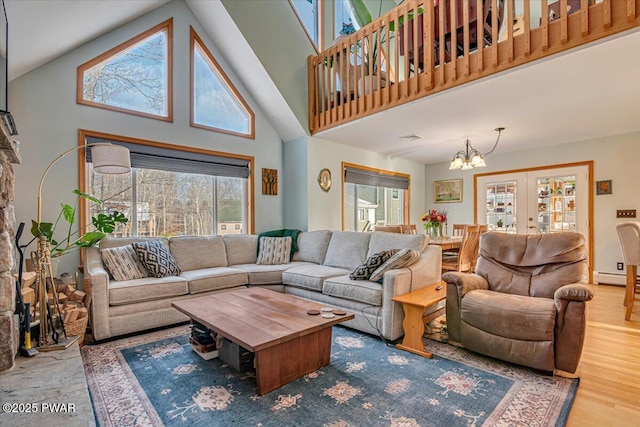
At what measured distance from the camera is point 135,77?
150 inches

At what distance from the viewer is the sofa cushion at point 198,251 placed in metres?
3.71

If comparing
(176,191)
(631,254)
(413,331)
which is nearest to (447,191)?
(631,254)

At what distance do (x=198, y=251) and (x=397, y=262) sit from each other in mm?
2387

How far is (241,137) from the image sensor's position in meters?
4.64

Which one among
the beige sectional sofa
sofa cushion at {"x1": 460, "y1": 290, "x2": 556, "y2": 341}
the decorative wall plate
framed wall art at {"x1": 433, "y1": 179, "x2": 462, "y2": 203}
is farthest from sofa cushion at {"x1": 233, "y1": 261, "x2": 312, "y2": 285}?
framed wall art at {"x1": 433, "y1": 179, "x2": 462, "y2": 203}

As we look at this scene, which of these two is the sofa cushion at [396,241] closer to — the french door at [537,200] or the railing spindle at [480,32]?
the railing spindle at [480,32]

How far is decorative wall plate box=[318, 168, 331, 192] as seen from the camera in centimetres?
495

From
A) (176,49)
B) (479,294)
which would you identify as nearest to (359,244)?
(479,294)

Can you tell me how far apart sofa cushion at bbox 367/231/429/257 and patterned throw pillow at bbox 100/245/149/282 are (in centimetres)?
246

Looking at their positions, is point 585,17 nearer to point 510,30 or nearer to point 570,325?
point 510,30

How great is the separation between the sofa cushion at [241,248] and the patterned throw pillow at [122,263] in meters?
1.07

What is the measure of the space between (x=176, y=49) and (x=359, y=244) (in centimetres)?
337

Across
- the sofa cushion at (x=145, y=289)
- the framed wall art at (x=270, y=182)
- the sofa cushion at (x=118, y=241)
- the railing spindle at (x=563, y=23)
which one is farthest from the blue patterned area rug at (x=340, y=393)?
the framed wall art at (x=270, y=182)

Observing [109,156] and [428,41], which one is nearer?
[109,156]
